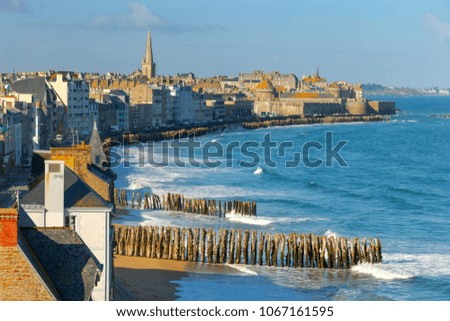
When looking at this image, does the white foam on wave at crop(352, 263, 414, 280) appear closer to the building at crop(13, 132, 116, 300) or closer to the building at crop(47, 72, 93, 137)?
the building at crop(13, 132, 116, 300)

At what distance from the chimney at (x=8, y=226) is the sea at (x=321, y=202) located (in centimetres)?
1558

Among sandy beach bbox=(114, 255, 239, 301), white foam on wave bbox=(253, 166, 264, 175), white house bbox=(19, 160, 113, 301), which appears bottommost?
white foam on wave bbox=(253, 166, 264, 175)

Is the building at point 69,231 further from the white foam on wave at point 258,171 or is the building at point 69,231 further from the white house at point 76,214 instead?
the white foam on wave at point 258,171

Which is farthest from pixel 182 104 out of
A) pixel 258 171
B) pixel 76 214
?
pixel 76 214

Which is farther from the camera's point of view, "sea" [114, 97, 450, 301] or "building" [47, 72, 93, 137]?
"building" [47, 72, 93, 137]

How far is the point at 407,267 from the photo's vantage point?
3809 centimetres

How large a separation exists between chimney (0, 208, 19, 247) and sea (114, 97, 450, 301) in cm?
1558

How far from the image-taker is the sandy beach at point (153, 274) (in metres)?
31.4

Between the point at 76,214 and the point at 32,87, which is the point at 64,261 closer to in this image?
the point at 76,214

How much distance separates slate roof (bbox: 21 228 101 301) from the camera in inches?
695

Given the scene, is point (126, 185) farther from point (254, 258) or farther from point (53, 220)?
point (53, 220)

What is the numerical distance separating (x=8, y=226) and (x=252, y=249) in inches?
923

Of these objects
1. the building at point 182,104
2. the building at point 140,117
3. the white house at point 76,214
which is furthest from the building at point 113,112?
the white house at point 76,214

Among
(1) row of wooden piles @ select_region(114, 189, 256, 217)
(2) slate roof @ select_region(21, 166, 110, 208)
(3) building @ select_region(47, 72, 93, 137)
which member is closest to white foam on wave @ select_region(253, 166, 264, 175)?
(1) row of wooden piles @ select_region(114, 189, 256, 217)
